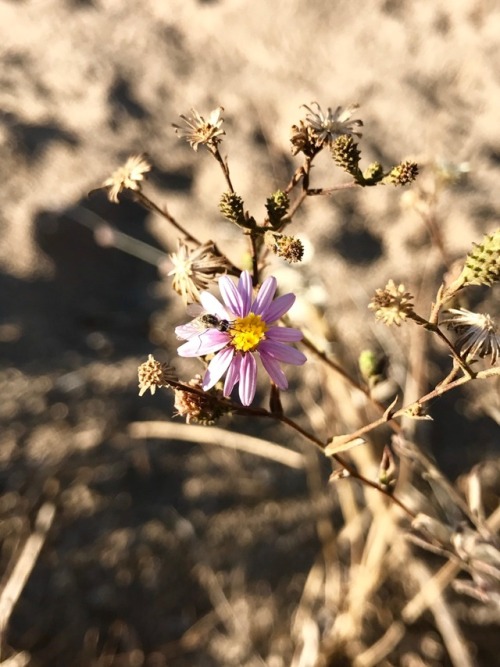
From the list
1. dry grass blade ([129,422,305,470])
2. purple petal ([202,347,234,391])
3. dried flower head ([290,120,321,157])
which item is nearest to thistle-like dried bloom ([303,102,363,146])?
dried flower head ([290,120,321,157])

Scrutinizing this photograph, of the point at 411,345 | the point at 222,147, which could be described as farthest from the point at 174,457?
the point at 222,147

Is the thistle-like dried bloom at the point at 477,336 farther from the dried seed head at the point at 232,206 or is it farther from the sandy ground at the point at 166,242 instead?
the sandy ground at the point at 166,242

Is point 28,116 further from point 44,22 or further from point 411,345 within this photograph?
point 411,345

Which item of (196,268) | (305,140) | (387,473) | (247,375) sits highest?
(305,140)

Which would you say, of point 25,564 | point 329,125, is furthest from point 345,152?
point 25,564

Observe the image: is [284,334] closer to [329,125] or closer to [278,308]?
[278,308]

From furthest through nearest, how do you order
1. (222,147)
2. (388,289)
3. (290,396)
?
(222,147)
(290,396)
(388,289)
